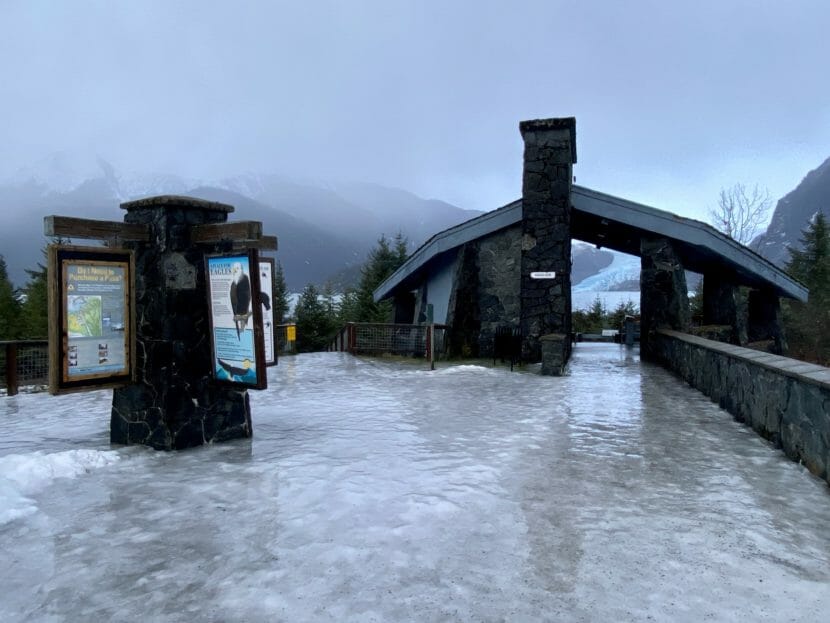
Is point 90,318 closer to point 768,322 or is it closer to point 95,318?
point 95,318

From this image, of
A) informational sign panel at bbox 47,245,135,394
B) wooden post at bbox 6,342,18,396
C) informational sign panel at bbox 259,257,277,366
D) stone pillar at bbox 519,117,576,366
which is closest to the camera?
informational sign panel at bbox 47,245,135,394

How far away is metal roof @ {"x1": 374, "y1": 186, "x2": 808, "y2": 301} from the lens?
1408 centimetres

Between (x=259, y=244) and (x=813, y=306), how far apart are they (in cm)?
3582

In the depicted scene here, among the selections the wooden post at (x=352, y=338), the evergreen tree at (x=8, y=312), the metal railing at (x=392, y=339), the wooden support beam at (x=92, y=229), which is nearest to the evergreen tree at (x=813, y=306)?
the metal railing at (x=392, y=339)

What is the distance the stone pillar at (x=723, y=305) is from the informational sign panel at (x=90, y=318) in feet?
52.4

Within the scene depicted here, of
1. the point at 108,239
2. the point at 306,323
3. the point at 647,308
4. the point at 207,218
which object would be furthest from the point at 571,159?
the point at 306,323

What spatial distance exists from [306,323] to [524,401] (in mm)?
27991

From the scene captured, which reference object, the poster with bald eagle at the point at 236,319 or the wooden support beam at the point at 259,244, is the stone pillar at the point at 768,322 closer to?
the wooden support beam at the point at 259,244

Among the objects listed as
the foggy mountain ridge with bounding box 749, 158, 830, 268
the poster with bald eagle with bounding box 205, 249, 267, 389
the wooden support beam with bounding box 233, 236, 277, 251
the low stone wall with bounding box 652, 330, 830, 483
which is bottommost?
the low stone wall with bounding box 652, 330, 830, 483

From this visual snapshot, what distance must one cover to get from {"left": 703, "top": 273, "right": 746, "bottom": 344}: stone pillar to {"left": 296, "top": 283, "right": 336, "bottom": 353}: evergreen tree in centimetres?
2289

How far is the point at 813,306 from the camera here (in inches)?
1268

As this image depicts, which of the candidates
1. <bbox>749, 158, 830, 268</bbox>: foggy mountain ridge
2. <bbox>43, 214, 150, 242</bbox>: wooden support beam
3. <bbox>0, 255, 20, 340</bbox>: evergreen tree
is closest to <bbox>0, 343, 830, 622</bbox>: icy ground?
<bbox>43, 214, 150, 242</bbox>: wooden support beam

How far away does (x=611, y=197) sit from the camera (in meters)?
14.8

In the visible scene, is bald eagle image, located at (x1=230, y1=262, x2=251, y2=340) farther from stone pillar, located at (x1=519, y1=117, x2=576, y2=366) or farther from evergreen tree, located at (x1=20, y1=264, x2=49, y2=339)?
evergreen tree, located at (x1=20, y1=264, x2=49, y2=339)
